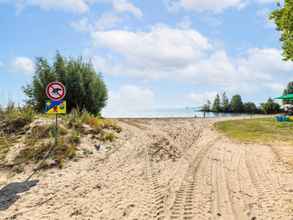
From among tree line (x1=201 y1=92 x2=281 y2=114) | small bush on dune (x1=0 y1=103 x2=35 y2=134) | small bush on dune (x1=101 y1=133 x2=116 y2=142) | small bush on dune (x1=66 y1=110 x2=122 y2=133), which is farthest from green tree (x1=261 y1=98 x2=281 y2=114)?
small bush on dune (x1=0 y1=103 x2=35 y2=134)

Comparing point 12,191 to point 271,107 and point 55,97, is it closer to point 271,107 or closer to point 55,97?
point 55,97

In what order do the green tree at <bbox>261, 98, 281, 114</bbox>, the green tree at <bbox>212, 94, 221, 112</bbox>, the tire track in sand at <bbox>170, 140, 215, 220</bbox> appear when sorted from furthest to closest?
1. the green tree at <bbox>212, 94, 221, 112</bbox>
2. the green tree at <bbox>261, 98, 281, 114</bbox>
3. the tire track in sand at <bbox>170, 140, 215, 220</bbox>

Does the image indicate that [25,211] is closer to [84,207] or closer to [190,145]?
[84,207]

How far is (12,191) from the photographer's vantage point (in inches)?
188

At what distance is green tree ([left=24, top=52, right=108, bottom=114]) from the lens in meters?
14.5

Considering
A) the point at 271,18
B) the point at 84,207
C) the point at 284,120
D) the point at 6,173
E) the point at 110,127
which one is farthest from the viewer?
the point at 284,120

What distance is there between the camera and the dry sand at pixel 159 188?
3793 millimetres

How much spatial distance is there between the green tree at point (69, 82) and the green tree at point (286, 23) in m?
11.0

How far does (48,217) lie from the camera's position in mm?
3656

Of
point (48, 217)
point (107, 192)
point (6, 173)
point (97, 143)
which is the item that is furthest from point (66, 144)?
point (48, 217)

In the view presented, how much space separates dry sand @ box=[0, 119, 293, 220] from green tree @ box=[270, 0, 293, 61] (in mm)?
3890

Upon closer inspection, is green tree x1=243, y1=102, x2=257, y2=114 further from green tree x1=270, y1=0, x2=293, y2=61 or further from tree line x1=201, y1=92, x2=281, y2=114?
green tree x1=270, y1=0, x2=293, y2=61

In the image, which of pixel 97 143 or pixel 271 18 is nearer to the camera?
pixel 97 143

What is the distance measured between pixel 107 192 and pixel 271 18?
29.5ft
